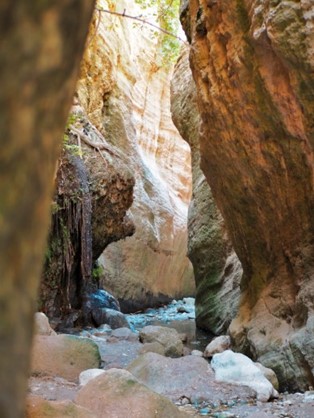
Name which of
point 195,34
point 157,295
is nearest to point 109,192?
point 195,34

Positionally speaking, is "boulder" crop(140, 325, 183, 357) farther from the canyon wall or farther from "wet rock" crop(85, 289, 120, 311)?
"wet rock" crop(85, 289, 120, 311)

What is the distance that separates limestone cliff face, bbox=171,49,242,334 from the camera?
9969mm

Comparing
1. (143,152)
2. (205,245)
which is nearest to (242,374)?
(205,245)

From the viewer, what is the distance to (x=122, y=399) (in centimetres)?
325

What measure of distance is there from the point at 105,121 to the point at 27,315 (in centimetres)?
1812

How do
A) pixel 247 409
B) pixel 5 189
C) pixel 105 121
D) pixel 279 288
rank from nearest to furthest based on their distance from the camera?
pixel 5 189 < pixel 247 409 < pixel 279 288 < pixel 105 121

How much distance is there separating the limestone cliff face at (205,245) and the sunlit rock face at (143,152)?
2798 millimetres

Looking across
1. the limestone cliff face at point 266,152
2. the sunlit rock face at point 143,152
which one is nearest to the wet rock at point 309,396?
the limestone cliff face at point 266,152

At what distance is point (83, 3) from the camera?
524mm

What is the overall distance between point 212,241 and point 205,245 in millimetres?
240

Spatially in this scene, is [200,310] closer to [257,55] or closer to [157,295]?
[257,55]

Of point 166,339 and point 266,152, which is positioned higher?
point 266,152

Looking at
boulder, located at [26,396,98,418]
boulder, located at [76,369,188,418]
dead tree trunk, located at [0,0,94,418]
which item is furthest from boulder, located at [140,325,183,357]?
dead tree trunk, located at [0,0,94,418]

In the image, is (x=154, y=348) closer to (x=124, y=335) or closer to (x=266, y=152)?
(x=124, y=335)
